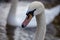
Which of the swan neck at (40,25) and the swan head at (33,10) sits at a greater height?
the swan head at (33,10)

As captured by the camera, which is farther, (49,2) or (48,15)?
(49,2)

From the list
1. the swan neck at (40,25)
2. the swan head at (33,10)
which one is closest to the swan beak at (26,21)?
the swan head at (33,10)

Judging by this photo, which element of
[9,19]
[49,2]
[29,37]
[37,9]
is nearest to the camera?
[37,9]

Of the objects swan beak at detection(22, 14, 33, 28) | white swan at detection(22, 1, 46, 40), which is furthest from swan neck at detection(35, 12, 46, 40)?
swan beak at detection(22, 14, 33, 28)

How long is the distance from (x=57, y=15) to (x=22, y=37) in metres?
1.18

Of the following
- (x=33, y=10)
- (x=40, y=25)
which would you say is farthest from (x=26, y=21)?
(x=40, y=25)

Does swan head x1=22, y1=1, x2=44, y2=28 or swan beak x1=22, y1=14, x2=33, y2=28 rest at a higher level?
swan head x1=22, y1=1, x2=44, y2=28

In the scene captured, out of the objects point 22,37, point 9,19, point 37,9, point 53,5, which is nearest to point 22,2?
point 53,5

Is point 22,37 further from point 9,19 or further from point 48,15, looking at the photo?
point 48,15

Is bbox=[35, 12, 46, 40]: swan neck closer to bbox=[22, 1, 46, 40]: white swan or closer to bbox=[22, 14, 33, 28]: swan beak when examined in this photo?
bbox=[22, 1, 46, 40]: white swan

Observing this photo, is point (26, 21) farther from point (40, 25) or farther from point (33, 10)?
point (40, 25)

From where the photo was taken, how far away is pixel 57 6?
156 inches

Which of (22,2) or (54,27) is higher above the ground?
(22,2)

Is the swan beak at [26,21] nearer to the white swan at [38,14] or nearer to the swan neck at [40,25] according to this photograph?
the white swan at [38,14]
